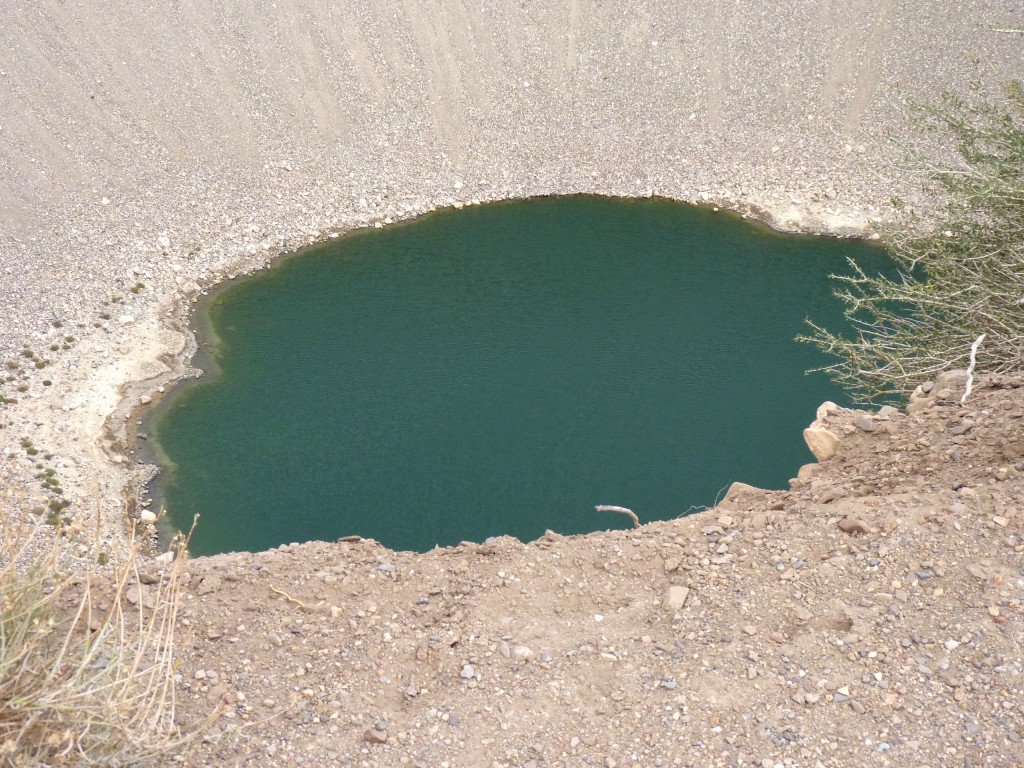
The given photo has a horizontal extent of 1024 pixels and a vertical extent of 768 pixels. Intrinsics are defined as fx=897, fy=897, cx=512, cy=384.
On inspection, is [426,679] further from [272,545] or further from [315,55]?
[315,55]

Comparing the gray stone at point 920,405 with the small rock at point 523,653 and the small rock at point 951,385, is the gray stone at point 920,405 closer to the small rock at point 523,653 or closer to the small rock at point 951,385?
the small rock at point 951,385

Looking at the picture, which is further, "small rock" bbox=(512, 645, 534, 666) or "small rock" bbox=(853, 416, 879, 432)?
"small rock" bbox=(853, 416, 879, 432)

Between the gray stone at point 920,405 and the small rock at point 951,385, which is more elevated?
the small rock at point 951,385

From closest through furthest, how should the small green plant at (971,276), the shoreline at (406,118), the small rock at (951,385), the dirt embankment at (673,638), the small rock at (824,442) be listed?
the dirt embankment at (673,638)
the small rock at (951,385)
the small rock at (824,442)
the small green plant at (971,276)
the shoreline at (406,118)

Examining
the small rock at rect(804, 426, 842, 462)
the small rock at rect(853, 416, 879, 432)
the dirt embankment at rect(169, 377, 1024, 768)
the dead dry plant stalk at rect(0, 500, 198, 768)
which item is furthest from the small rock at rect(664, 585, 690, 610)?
the dead dry plant stalk at rect(0, 500, 198, 768)

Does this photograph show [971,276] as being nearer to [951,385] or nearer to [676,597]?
[951,385]

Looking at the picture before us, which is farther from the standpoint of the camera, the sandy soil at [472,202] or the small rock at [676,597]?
the small rock at [676,597]

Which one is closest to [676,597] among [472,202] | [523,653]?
[523,653]

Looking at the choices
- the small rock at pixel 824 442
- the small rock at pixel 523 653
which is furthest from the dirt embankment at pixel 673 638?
the small rock at pixel 824 442

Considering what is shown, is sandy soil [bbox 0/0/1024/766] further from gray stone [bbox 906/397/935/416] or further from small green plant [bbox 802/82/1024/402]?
small green plant [bbox 802/82/1024/402]
